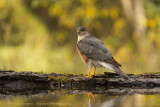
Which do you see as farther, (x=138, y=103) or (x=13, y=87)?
(x=13, y=87)

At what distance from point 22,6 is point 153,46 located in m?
7.28

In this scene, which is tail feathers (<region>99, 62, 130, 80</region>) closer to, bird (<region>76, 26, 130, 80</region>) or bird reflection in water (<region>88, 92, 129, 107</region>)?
bird (<region>76, 26, 130, 80</region>)

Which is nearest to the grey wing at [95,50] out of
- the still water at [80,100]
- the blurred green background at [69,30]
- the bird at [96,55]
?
the bird at [96,55]

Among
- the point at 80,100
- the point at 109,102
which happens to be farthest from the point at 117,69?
the point at 109,102

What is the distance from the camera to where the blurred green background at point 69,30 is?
1658 cm

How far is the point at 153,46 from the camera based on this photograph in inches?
712

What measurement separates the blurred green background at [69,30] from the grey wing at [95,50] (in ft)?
27.0

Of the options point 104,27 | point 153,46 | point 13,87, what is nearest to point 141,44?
point 153,46

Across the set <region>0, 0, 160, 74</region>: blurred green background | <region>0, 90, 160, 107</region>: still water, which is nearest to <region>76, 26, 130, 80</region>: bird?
<region>0, 90, 160, 107</region>: still water

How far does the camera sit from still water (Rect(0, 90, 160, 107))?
4199 mm

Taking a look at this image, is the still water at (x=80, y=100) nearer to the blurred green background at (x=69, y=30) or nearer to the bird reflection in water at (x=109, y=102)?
the bird reflection in water at (x=109, y=102)

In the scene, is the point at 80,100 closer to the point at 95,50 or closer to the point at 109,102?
the point at 109,102

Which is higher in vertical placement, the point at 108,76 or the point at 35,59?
the point at 35,59

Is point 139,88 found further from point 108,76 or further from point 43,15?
point 43,15
